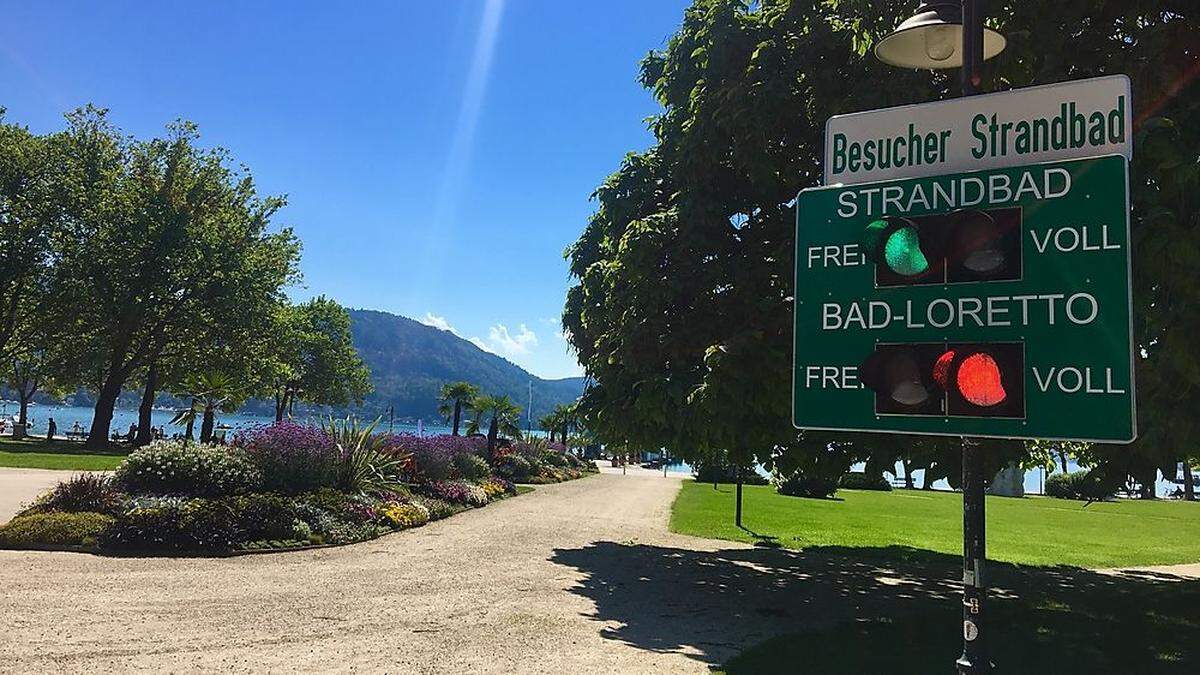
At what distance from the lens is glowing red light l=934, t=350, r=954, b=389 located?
156 inches

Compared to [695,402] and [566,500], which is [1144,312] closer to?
[695,402]

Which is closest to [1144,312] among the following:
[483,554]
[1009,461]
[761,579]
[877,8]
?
[1009,461]

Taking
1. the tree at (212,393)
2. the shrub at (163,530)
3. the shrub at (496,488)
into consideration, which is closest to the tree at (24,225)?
the tree at (212,393)

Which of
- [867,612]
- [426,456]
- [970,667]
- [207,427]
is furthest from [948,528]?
[207,427]

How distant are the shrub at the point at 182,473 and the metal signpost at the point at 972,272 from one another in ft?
42.0

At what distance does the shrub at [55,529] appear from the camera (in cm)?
1133

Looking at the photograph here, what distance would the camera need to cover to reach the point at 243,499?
1292cm

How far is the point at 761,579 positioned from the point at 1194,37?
30.4 feet

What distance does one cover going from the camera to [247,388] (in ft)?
149

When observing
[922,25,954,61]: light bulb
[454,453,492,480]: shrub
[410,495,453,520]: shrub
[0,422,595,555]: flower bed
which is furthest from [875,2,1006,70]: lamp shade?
[454,453,492,480]: shrub

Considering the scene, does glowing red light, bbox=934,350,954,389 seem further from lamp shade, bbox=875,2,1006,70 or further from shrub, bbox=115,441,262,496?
shrub, bbox=115,441,262,496

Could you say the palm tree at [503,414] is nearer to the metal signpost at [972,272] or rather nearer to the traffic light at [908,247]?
the metal signpost at [972,272]

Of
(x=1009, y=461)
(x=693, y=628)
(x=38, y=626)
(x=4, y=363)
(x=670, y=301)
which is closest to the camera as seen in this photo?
(x=38, y=626)

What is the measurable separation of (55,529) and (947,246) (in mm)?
13152
